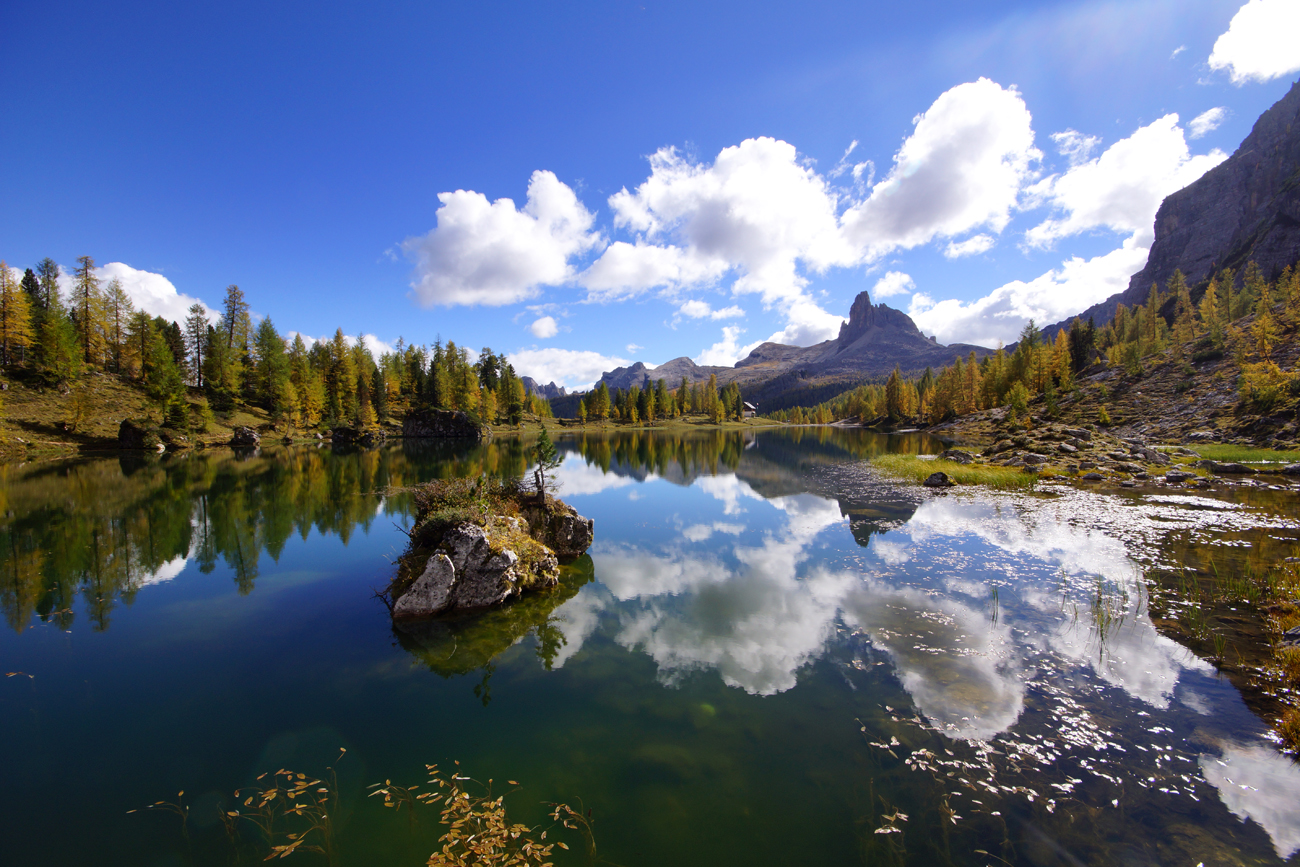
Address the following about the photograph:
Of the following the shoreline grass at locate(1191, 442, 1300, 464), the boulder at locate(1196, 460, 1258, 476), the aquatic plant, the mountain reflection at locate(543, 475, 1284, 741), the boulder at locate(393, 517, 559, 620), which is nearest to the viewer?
the aquatic plant

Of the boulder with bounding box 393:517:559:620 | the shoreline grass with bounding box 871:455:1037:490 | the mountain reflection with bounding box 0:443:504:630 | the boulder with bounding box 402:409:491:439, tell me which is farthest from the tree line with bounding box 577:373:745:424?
the boulder with bounding box 393:517:559:620

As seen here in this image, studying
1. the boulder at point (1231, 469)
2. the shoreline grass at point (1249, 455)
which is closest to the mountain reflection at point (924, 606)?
the boulder at point (1231, 469)

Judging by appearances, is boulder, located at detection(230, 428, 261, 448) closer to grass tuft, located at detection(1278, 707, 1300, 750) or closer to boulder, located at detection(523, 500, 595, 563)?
boulder, located at detection(523, 500, 595, 563)

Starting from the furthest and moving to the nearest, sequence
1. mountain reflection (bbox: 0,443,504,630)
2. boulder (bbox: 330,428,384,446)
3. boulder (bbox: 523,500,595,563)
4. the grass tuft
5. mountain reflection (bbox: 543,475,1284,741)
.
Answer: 1. boulder (bbox: 330,428,384,446)
2. boulder (bbox: 523,500,595,563)
3. mountain reflection (bbox: 0,443,504,630)
4. mountain reflection (bbox: 543,475,1284,741)
5. the grass tuft

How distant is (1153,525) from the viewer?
24.6 m

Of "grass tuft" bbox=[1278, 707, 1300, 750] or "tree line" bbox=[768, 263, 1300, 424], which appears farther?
"tree line" bbox=[768, 263, 1300, 424]

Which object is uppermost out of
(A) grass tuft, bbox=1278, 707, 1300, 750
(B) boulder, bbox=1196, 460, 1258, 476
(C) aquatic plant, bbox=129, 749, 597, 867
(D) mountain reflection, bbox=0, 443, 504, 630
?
(D) mountain reflection, bbox=0, 443, 504, 630

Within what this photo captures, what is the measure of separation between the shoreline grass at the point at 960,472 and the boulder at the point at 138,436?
10629 centimetres

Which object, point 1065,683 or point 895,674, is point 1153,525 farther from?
point 895,674

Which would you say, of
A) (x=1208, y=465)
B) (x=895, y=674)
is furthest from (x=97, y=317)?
(x=1208, y=465)

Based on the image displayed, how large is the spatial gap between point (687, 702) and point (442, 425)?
113 m

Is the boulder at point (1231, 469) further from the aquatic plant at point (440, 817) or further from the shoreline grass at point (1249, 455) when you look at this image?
the aquatic plant at point (440, 817)

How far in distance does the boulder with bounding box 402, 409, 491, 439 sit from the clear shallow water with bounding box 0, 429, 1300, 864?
278 ft

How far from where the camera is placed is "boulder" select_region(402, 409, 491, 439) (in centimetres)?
10781
